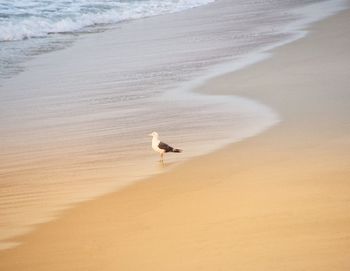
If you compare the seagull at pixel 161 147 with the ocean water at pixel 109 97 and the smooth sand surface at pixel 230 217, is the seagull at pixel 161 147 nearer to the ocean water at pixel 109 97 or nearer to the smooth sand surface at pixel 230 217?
the ocean water at pixel 109 97

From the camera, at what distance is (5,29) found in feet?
58.1

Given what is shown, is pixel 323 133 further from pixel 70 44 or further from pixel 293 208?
pixel 70 44

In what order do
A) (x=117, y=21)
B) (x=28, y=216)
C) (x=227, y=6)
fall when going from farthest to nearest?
(x=227, y=6) → (x=117, y=21) → (x=28, y=216)

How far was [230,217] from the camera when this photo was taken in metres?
5.43

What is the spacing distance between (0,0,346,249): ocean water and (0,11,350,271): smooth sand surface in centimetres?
38

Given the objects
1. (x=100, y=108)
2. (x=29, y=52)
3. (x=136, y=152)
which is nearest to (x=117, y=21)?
(x=29, y=52)

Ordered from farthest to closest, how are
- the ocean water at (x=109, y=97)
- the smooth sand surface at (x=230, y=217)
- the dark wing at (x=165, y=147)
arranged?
the dark wing at (x=165, y=147)
the ocean water at (x=109, y=97)
the smooth sand surface at (x=230, y=217)

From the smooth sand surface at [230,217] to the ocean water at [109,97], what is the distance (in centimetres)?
38

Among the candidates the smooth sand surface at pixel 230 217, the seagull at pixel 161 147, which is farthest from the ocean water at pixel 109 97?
the smooth sand surface at pixel 230 217

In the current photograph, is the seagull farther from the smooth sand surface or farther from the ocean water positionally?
the smooth sand surface

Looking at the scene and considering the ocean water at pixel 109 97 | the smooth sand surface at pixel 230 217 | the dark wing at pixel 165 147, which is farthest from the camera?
the dark wing at pixel 165 147

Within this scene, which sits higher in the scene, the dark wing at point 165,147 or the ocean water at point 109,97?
the dark wing at point 165,147

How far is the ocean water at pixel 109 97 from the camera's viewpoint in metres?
6.95

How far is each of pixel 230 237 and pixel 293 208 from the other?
668 millimetres
